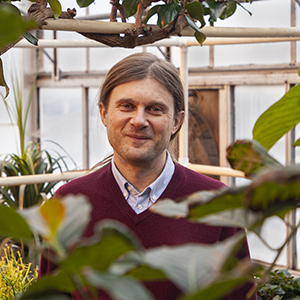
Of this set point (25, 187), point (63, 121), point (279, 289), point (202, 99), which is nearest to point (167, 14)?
point (279, 289)

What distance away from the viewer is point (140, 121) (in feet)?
3.91

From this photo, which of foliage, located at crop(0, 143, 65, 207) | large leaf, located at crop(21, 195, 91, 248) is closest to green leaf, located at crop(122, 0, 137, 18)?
large leaf, located at crop(21, 195, 91, 248)

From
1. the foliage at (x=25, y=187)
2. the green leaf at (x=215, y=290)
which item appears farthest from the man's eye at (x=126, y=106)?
the foliage at (x=25, y=187)

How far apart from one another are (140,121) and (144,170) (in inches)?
7.2

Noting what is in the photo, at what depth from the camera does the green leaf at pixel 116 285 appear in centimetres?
20

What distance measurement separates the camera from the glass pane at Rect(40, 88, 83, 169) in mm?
5828

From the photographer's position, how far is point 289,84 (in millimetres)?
4156

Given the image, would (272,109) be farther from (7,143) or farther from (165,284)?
(7,143)

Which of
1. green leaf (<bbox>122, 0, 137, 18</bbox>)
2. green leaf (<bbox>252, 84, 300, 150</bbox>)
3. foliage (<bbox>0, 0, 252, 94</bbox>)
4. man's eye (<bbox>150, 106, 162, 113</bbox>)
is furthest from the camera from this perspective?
man's eye (<bbox>150, 106, 162, 113</bbox>)

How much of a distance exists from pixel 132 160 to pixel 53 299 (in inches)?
39.7

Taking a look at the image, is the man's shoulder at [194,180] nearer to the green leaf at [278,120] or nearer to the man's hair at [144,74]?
the man's hair at [144,74]

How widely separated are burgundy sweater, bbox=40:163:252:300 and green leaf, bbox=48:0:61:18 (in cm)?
56

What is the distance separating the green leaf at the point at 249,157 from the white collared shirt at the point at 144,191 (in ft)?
3.12

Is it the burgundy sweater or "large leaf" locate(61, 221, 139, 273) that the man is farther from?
"large leaf" locate(61, 221, 139, 273)
